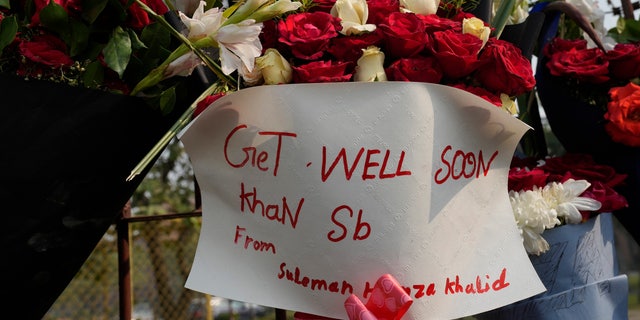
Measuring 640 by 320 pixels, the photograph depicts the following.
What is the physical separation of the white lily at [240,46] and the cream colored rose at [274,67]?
0.5 inches

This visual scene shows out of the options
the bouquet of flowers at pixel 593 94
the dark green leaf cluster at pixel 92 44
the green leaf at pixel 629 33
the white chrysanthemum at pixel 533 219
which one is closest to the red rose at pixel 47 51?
the dark green leaf cluster at pixel 92 44

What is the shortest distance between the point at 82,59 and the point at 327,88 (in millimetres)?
318

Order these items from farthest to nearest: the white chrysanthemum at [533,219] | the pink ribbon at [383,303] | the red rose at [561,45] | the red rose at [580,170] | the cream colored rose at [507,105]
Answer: the red rose at [561,45], the red rose at [580,170], the white chrysanthemum at [533,219], the cream colored rose at [507,105], the pink ribbon at [383,303]

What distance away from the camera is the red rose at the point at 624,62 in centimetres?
117

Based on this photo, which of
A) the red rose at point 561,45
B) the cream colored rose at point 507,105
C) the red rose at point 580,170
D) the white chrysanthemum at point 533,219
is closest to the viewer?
the cream colored rose at point 507,105

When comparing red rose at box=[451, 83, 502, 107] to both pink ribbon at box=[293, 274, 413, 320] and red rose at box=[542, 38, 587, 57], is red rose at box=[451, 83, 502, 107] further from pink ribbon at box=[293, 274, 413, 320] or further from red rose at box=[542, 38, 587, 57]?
red rose at box=[542, 38, 587, 57]

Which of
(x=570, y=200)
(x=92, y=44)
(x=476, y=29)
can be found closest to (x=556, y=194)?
(x=570, y=200)

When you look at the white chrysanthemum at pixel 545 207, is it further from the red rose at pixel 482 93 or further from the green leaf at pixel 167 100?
the green leaf at pixel 167 100

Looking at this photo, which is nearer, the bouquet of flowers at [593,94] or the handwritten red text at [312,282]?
the handwritten red text at [312,282]

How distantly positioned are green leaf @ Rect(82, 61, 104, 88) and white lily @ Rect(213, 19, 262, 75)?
0.17m

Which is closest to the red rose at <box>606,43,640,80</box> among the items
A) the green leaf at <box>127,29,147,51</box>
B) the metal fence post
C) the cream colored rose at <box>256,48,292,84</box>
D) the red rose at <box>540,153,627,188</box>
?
the red rose at <box>540,153,627,188</box>

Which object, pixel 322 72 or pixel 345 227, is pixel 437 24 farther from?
pixel 345 227

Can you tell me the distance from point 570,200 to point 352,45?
407mm

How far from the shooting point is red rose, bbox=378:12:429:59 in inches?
32.4
